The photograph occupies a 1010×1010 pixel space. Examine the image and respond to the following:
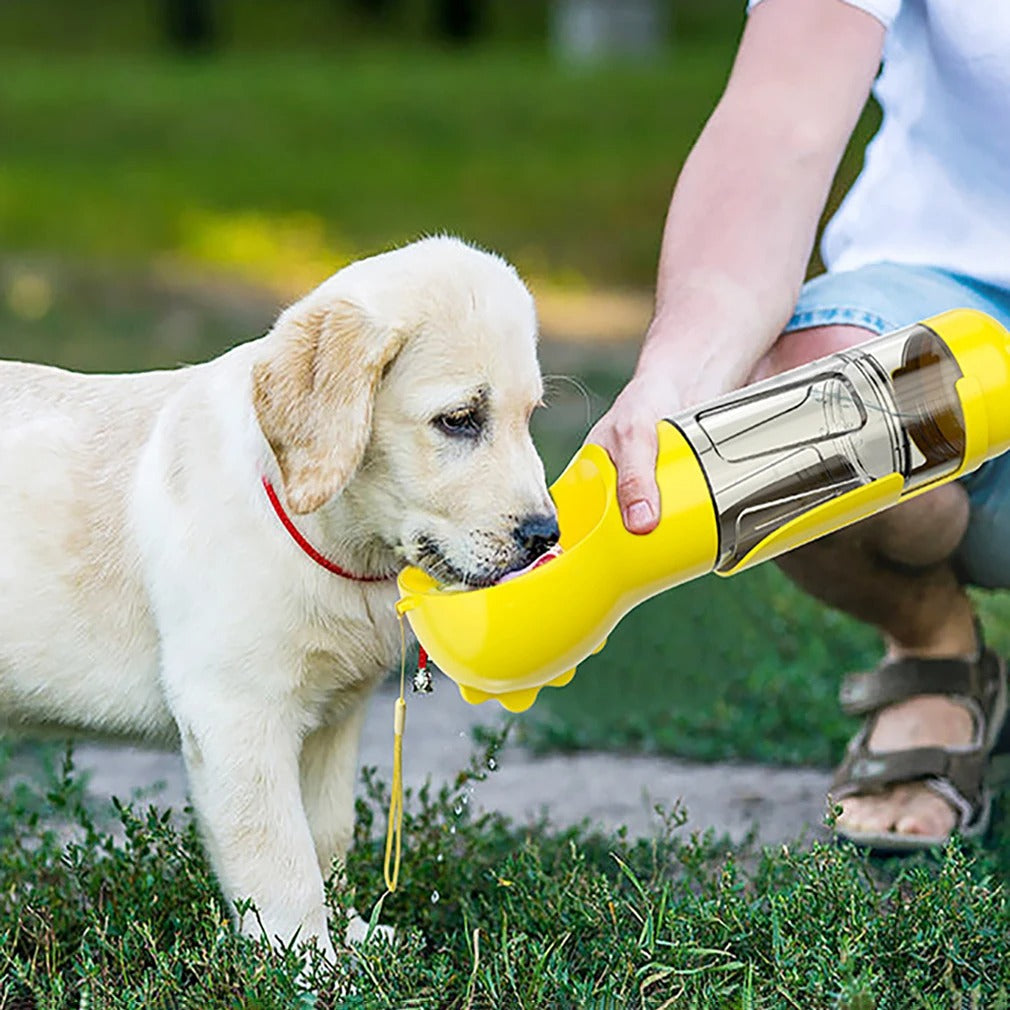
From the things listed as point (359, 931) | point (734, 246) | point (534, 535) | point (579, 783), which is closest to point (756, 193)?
point (734, 246)

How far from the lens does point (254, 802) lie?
264cm

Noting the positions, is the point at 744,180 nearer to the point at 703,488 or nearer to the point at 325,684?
the point at 703,488

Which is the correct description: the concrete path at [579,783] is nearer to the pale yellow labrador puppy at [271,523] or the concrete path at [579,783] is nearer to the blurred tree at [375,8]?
the pale yellow labrador puppy at [271,523]

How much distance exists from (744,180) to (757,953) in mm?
1202

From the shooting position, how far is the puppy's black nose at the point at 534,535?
246cm

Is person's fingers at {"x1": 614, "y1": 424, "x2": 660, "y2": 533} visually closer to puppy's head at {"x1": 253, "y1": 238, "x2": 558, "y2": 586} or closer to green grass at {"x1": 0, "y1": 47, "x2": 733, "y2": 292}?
puppy's head at {"x1": 253, "y1": 238, "x2": 558, "y2": 586}

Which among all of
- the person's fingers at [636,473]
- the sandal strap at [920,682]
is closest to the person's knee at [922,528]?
the sandal strap at [920,682]

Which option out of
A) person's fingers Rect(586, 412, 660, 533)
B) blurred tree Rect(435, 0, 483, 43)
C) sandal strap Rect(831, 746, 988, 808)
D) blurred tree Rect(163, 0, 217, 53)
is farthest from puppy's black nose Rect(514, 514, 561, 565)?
blurred tree Rect(435, 0, 483, 43)

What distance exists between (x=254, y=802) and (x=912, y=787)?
1.40 meters

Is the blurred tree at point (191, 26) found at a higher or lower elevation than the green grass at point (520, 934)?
lower

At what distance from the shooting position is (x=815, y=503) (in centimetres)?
253

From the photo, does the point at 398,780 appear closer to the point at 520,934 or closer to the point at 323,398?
the point at 520,934

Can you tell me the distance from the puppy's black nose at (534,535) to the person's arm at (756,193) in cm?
31

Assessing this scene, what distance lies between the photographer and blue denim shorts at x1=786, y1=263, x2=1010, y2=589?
3.14 metres
